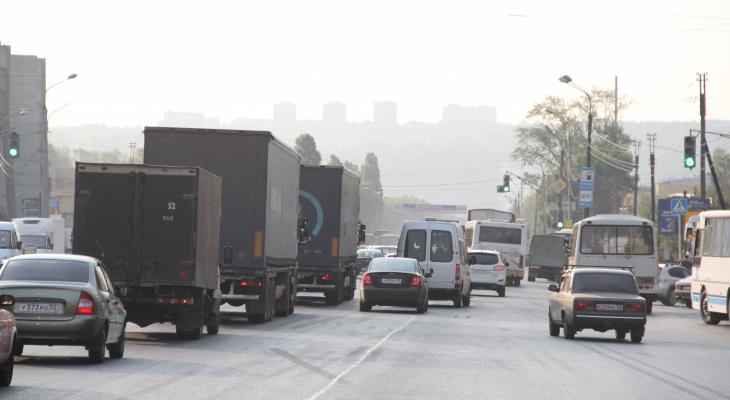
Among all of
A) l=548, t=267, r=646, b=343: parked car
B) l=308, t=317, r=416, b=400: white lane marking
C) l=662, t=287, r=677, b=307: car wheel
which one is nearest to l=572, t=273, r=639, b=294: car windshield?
l=548, t=267, r=646, b=343: parked car

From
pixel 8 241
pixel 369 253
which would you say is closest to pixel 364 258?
pixel 369 253

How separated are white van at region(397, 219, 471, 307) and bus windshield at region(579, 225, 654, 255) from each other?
4.38 meters

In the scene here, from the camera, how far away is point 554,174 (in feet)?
404

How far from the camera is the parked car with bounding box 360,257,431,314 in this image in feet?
93.4

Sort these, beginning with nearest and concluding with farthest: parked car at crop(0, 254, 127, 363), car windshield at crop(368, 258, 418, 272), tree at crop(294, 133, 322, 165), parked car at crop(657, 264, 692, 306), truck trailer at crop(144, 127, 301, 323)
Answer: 1. parked car at crop(0, 254, 127, 363)
2. truck trailer at crop(144, 127, 301, 323)
3. car windshield at crop(368, 258, 418, 272)
4. parked car at crop(657, 264, 692, 306)
5. tree at crop(294, 133, 322, 165)

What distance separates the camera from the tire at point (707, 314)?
2886 cm

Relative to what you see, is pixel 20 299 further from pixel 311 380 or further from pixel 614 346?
pixel 614 346

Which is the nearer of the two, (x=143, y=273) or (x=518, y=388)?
(x=518, y=388)

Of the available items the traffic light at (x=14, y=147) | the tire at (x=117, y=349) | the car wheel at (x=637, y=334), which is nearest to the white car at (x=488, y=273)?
the traffic light at (x=14, y=147)

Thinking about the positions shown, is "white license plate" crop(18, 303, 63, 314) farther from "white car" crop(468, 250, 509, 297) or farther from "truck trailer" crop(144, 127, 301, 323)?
"white car" crop(468, 250, 509, 297)

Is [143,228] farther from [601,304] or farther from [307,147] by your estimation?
[307,147]

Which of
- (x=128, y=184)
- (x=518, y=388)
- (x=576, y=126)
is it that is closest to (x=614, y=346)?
(x=518, y=388)

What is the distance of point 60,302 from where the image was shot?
13977 millimetres

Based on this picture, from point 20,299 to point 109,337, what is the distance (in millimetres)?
1412
